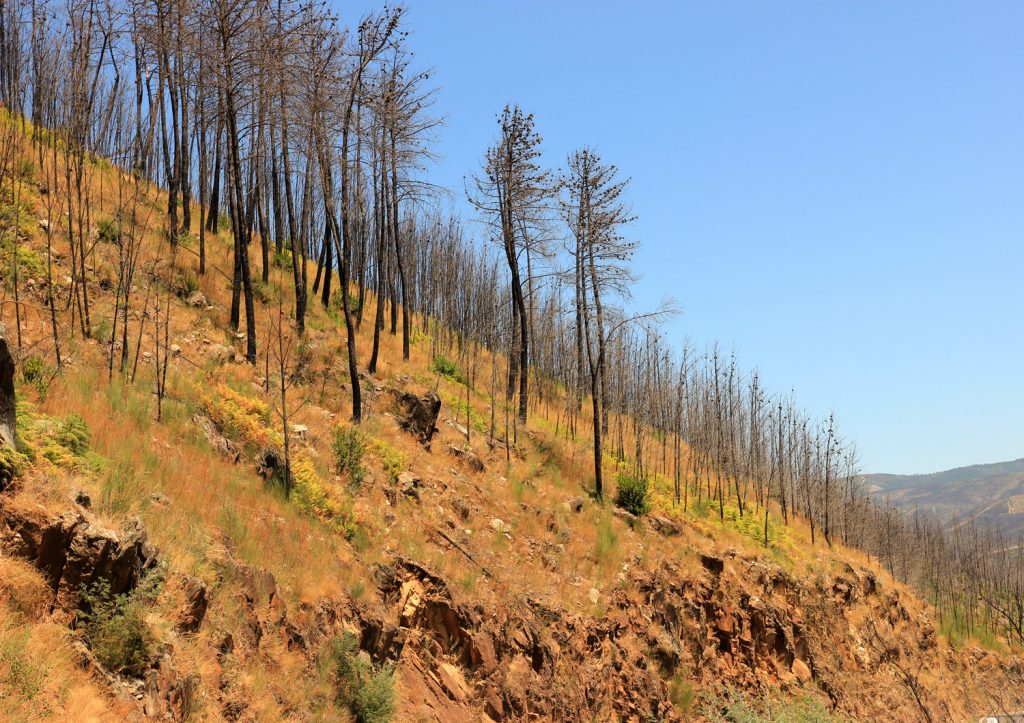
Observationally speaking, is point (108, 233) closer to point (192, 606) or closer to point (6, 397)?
point (6, 397)

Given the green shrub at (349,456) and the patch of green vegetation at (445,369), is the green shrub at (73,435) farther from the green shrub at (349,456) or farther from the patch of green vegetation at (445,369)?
the patch of green vegetation at (445,369)

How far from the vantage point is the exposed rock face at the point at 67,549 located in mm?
6512

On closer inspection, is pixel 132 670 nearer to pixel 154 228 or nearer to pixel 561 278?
pixel 154 228

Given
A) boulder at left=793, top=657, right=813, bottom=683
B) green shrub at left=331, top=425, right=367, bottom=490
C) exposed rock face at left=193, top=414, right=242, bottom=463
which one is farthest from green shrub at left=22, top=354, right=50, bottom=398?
boulder at left=793, top=657, right=813, bottom=683

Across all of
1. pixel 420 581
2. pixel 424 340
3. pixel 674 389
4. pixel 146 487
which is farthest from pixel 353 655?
pixel 674 389

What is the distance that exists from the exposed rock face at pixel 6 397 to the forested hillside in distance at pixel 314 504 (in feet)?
0.14

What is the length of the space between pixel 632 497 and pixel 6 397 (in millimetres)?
17589

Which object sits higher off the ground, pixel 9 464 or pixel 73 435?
pixel 73 435

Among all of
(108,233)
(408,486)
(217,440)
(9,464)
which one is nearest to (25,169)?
(108,233)

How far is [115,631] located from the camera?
652 cm

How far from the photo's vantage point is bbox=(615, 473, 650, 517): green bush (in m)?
22.0

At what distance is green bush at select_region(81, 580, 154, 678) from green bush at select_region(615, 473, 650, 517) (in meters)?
16.8

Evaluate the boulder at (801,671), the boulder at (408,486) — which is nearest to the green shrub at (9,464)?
the boulder at (408,486)

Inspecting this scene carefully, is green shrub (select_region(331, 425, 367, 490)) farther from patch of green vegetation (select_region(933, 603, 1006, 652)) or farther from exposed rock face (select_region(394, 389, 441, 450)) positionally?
patch of green vegetation (select_region(933, 603, 1006, 652))
